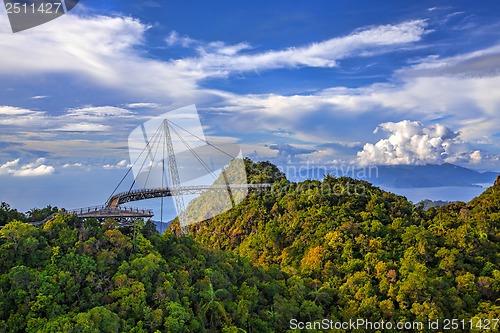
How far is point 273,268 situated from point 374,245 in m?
7.79

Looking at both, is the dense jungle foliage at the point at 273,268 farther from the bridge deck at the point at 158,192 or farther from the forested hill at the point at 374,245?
the bridge deck at the point at 158,192

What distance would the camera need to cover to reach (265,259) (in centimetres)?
3597

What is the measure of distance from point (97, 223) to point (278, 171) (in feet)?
88.8

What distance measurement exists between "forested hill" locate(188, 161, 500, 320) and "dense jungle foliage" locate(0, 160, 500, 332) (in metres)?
0.09

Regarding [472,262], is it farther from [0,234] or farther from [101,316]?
[0,234]

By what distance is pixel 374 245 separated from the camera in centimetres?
2988

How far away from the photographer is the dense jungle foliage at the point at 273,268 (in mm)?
17703

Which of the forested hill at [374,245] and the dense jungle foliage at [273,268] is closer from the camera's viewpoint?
the dense jungle foliage at [273,268]

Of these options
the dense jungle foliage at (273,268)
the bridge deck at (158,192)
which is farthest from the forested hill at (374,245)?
the bridge deck at (158,192)

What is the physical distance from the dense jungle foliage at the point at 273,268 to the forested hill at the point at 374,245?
91 mm

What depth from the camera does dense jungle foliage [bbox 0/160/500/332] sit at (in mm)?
17703

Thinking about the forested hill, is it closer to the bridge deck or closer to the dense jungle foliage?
the dense jungle foliage

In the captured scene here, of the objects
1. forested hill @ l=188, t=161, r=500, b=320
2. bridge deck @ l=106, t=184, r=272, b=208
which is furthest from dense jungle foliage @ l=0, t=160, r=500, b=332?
bridge deck @ l=106, t=184, r=272, b=208

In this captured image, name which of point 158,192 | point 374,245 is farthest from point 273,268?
point 158,192
